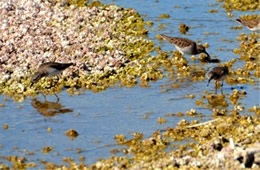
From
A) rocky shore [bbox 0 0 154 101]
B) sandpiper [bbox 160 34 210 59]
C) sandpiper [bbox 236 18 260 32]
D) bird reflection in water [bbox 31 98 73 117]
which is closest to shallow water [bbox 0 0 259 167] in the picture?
bird reflection in water [bbox 31 98 73 117]

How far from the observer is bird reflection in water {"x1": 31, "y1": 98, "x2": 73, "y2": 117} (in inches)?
783

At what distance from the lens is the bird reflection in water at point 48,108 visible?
65.2 ft

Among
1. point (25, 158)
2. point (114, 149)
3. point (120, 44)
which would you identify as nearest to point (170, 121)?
point (114, 149)

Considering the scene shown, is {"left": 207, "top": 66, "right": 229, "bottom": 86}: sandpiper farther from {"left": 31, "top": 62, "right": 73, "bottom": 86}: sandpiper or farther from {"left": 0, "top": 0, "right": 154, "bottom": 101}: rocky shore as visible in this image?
{"left": 31, "top": 62, "right": 73, "bottom": 86}: sandpiper

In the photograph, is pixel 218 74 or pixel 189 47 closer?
pixel 218 74

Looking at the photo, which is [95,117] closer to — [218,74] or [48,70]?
[48,70]

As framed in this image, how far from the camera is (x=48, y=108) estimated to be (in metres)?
20.2

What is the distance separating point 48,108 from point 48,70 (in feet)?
4.91

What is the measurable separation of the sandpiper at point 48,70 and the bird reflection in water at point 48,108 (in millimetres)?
818

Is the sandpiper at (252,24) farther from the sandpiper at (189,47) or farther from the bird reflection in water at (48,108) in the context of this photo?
the bird reflection in water at (48,108)

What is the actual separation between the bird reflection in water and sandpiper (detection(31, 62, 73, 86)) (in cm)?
82

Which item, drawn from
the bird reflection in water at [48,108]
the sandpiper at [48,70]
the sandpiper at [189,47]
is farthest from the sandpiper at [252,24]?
the bird reflection in water at [48,108]

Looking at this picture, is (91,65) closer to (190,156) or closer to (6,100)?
(6,100)

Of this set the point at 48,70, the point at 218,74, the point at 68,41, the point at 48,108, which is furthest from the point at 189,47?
the point at 48,108
